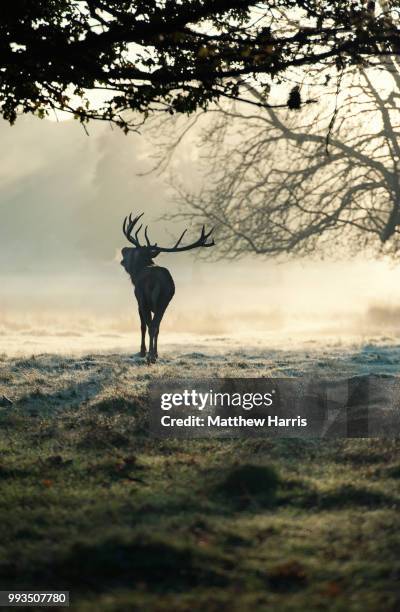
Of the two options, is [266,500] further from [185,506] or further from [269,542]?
[269,542]

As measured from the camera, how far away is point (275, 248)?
22922 mm

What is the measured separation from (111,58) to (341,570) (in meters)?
6.66

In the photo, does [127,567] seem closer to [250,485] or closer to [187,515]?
[187,515]

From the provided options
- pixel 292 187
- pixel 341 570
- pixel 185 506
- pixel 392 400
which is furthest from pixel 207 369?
pixel 341 570

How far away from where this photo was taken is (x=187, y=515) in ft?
23.8

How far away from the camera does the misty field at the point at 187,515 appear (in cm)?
562

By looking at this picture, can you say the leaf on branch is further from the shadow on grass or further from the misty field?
the shadow on grass

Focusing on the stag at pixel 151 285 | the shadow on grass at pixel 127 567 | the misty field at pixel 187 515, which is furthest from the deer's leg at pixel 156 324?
the shadow on grass at pixel 127 567

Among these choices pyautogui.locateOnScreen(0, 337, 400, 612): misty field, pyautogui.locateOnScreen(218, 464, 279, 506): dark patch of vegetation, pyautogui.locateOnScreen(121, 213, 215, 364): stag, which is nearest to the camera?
pyautogui.locateOnScreen(0, 337, 400, 612): misty field

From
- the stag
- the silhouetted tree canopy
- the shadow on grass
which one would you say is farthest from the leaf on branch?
the stag

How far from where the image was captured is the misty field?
18.4ft

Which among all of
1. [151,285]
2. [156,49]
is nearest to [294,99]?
[156,49]

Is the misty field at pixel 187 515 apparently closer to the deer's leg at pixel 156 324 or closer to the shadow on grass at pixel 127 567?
the shadow on grass at pixel 127 567

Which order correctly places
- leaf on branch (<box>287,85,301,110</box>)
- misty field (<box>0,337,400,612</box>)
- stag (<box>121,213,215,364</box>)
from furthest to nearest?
stag (<box>121,213,215,364</box>), leaf on branch (<box>287,85,301,110</box>), misty field (<box>0,337,400,612</box>)
